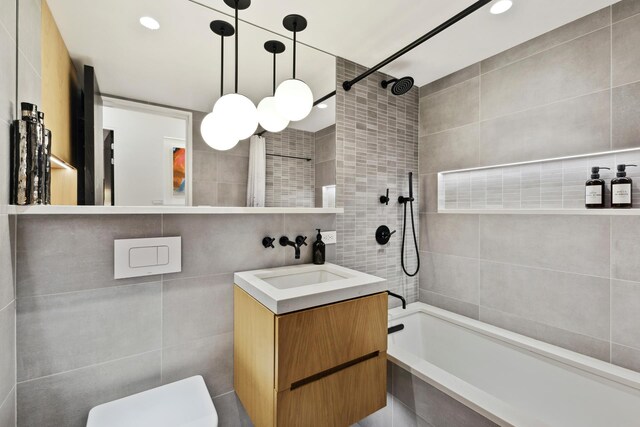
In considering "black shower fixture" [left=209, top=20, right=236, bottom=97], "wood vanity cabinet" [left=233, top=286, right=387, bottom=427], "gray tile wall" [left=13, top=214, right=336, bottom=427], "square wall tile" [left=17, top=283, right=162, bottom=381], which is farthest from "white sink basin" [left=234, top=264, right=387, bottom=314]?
"black shower fixture" [left=209, top=20, right=236, bottom=97]

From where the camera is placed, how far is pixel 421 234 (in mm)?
2246

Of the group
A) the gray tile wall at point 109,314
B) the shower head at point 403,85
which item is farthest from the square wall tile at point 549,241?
the gray tile wall at point 109,314

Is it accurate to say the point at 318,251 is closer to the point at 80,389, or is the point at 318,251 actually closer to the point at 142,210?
the point at 142,210

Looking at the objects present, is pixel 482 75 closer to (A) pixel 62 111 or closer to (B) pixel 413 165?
(B) pixel 413 165

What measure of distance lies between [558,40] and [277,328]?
2144mm

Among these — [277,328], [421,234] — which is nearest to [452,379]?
[277,328]

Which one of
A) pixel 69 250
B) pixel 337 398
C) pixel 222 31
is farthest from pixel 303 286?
pixel 222 31

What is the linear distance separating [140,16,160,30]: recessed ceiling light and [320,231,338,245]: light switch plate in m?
1.32

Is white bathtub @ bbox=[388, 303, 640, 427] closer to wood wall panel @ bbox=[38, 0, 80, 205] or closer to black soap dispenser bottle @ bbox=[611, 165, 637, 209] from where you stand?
black soap dispenser bottle @ bbox=[611, 165, 637, 209]

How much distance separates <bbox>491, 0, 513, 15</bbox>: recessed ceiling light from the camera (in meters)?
1.32

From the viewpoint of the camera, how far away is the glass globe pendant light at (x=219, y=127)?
1.27 m

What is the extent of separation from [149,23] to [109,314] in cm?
126

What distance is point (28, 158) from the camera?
858 mm

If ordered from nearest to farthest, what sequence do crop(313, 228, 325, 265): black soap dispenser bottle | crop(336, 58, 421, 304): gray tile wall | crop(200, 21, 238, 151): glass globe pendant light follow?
crop(200, 21, 238, 151): glass globe pendant light → crop(313, 228, 325, 265): black soap dispenser bottle → crop(336, 58, 421, 304): gray tile wall
